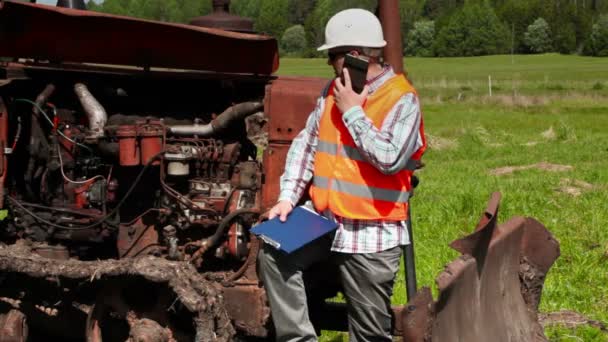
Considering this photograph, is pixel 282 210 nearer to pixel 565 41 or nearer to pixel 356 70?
pixel 356 70

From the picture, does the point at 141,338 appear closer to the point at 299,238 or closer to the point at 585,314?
the point at 299,238

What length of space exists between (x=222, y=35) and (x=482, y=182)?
843 cm

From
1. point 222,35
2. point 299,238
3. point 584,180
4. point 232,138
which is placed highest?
point 222,35

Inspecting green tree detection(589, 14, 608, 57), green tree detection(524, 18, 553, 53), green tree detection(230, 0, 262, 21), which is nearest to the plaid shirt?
green tree detection(230, 0, 262, 21)

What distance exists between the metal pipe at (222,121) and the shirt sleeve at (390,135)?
121cm

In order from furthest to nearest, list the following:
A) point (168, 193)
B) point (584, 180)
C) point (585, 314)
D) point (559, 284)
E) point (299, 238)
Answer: point (584, 180) → point (559, 284) → point (585, 314) → point (168, 193) → point (299, 238)

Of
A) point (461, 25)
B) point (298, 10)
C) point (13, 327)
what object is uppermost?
point (298, 10)

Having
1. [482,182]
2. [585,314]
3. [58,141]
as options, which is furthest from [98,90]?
[482,182]

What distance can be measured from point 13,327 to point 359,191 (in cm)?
243

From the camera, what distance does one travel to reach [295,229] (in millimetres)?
4734

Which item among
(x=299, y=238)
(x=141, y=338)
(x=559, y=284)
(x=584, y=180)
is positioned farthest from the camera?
(x=584, y=180)

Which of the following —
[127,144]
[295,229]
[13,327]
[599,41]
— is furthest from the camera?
[599,41]

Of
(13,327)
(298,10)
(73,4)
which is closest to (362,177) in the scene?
(13,327)

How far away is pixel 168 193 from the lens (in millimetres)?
5715
